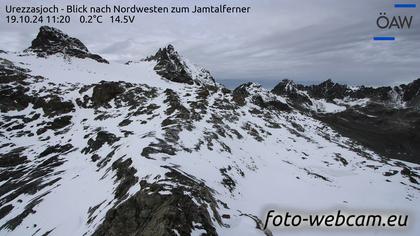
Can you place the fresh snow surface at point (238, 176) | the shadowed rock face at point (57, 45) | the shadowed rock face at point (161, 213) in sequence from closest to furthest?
the shadowed rock face at point (161, 213), the fresh snow surface at point (238, 176), the shadowed rock face at point (57, 45)

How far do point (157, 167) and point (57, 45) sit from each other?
111815 millimetres

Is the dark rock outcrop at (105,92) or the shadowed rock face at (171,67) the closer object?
the dark rock outcrop at (105,92)

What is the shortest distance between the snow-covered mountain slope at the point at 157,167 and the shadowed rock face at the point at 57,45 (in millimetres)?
39884

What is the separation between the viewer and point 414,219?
2530cm

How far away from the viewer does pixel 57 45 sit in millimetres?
108688

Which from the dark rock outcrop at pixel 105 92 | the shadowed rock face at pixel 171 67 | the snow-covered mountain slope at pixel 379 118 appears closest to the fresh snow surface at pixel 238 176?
the dark rock outcrop at pixel 105 92

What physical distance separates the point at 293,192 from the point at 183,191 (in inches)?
666

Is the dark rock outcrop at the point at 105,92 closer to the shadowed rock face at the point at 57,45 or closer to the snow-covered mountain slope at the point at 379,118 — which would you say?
the shadowed rock face at the point at 57,45

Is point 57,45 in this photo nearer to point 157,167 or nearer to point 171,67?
point 171,67

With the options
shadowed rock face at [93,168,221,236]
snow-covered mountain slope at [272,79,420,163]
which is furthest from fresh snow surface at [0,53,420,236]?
snow-covered mountain slope at [272,79,420,163]

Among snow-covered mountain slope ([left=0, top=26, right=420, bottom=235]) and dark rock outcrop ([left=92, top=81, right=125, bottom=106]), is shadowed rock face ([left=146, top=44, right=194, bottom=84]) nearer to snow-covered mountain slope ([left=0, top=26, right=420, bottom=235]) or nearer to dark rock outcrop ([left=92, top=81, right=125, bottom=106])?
snow-covered mountain slope ([left=0, top=26, right=420, bottom=235])

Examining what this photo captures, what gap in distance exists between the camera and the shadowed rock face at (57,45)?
103 metres

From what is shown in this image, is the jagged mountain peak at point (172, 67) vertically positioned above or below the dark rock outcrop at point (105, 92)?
above

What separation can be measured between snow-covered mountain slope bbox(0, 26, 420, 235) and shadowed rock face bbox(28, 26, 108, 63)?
131 feet
